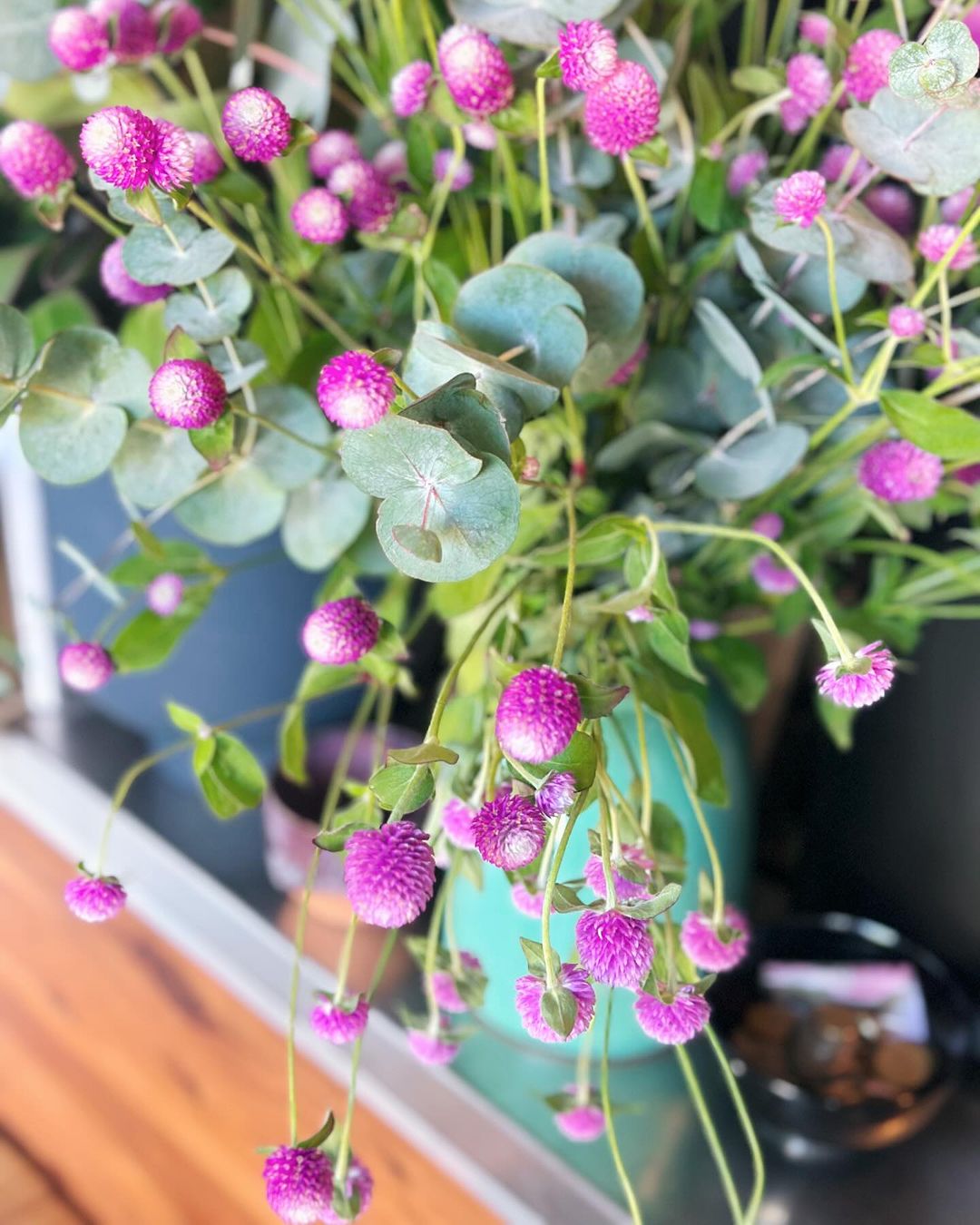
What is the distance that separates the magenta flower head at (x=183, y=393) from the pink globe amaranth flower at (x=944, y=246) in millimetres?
189

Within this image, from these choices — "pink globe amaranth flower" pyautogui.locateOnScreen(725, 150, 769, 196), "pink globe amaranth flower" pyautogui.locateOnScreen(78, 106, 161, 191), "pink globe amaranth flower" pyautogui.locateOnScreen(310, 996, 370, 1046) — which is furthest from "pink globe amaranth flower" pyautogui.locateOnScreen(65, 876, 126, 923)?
"pink globe amaranth flower" pyautogui.locateOnScreen(725, 150, 769, 196)

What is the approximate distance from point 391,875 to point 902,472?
0.63ft

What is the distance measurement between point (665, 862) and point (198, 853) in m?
0.35

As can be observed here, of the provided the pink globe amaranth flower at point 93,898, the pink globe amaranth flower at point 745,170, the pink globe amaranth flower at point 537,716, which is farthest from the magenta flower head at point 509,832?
the pink globe amaranth flower at point 745,170

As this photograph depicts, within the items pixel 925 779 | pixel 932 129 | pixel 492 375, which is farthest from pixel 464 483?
pixel 925 779

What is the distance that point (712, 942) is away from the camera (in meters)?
0.29

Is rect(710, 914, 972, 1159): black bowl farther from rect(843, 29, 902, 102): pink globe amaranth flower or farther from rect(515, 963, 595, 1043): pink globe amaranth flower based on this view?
rect(843, 29, 902, 102): pink globe amaranth flower

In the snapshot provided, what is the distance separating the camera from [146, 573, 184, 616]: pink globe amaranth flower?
37 centimetres

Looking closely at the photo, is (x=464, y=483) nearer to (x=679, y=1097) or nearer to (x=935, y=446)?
(x=935, y=446)

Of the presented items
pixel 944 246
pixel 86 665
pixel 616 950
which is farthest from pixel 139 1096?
pixel 944 246

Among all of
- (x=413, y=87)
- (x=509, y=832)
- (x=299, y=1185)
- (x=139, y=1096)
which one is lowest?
(x=139, y=1096)

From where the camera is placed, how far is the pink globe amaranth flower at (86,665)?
345mm

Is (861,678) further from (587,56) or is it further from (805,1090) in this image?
(805,1090)

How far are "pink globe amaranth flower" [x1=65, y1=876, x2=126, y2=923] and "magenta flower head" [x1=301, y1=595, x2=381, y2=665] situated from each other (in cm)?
8
